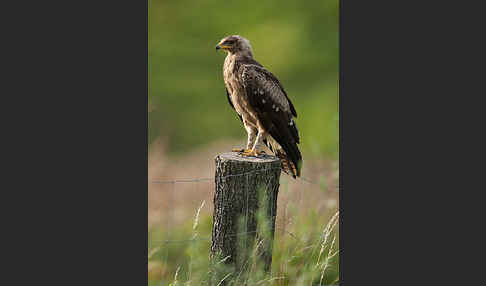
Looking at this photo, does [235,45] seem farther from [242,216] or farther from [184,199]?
[242,216]

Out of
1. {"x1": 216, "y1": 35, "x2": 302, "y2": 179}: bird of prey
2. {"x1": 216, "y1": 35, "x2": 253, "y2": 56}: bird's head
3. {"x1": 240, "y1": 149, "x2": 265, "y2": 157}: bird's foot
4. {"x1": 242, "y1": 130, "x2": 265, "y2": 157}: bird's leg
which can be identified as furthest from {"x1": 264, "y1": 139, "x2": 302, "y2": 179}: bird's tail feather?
{"x1": 216, "y1": 35, "x2": 253, "y2": 56}: bird's head

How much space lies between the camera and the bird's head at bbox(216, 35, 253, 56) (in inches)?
252

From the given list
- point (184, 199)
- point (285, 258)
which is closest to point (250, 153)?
point (285, 258)

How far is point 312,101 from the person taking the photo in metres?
7.05

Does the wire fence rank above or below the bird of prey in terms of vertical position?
below

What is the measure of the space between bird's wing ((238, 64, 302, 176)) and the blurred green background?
303 mm

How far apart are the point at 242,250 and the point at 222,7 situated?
273 cm

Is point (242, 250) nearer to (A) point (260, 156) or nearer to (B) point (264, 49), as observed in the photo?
(A) point (260, 156)

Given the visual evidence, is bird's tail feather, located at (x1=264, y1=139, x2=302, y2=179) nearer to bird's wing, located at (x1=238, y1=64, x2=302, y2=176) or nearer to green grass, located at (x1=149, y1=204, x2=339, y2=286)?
bird's wing, located at (x1=238, y1=64, x2=302, y2=176)

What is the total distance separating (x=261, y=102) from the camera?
6285mm

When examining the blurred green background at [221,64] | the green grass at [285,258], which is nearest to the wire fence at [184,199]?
the green grass at [285,258]

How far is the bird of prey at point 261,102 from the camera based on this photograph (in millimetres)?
6277

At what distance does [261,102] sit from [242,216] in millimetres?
1412

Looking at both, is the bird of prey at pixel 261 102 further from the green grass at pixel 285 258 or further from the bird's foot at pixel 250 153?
the green grass at pixel 285 258
